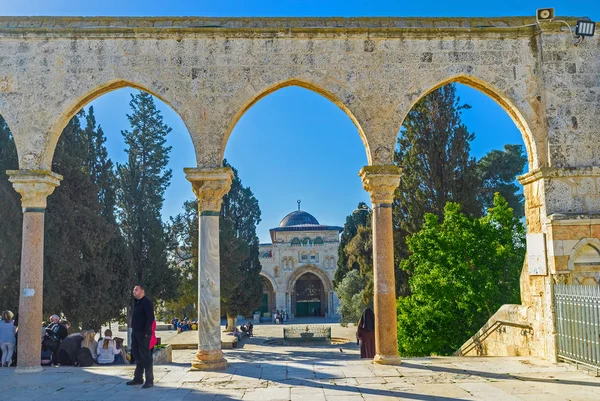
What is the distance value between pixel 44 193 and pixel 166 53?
2695 millimetres

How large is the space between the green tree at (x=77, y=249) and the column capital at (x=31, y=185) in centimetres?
608

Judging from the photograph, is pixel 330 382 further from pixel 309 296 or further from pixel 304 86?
pixel 309 296

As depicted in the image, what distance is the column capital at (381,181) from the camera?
8039 mm

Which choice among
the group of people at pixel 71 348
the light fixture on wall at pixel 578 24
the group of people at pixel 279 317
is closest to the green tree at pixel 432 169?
the light fixture on wall at pixel 578 24

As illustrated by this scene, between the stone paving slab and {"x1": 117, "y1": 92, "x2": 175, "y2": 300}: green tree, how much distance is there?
1188cm

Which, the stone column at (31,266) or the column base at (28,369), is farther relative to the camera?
the stone column at (31,266)

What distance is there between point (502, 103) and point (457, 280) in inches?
246

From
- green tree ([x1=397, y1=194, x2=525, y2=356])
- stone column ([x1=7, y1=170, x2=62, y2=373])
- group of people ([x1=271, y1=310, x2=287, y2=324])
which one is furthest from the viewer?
group of people ([x1=271, y1=310, x2=287, y2=324])

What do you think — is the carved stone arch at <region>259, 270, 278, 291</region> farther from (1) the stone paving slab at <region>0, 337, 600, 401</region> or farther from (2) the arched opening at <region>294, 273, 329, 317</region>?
(1) the stone paving slab at <region>0, 337, 600, 401</region>

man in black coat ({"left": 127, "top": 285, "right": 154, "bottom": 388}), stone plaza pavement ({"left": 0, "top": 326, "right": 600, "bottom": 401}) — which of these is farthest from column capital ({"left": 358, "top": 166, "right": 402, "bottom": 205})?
man in black coat ({"left": 127, "top": 285, "right": 154, "bottom": 388})

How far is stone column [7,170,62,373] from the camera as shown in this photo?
7.93 meters

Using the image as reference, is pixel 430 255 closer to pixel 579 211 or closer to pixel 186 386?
pixel 579 211

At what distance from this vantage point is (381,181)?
8.09 m

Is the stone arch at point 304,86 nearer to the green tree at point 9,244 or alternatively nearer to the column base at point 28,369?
the column base at point 28,369
